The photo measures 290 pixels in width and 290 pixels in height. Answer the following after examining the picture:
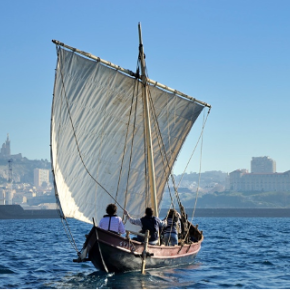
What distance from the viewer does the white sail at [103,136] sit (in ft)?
70.2

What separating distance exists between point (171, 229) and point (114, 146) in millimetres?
4075

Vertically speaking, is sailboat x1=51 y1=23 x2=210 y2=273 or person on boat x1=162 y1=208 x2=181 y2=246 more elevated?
sailboat x1=51 y1=23 x2=210 y2=273

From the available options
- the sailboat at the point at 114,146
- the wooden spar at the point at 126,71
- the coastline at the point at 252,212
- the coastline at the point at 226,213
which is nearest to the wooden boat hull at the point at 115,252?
the sailboat at the point at 114,146

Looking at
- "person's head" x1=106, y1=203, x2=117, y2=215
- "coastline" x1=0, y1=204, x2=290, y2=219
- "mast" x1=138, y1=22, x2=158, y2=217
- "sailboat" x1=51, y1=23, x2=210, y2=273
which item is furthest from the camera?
"coastline" x1=0, y1=204, x2=290, y2=219

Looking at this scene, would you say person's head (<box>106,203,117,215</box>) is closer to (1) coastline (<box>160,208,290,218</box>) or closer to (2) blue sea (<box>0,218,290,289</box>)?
(2) blue sea (<box>0,218,290,289</box>)

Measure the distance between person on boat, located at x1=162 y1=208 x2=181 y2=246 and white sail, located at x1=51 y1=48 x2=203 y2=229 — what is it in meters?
2.42

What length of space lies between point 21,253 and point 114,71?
35.4 feet

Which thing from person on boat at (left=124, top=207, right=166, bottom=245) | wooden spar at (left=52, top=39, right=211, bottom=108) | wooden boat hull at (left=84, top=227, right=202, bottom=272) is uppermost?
wooden spar at (left=52, top=39, right=211, bottom=108)

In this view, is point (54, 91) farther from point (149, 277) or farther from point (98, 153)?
point (149, 277)

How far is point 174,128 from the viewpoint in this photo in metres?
27.5

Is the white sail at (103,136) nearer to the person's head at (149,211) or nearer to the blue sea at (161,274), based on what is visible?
the blue sea at (161,274)

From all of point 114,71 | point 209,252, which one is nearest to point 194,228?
point 209,252

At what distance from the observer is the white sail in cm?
2139

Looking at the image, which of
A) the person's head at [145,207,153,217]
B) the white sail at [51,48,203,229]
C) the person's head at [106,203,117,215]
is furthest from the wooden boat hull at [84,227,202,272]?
the white sail at [51,48,203,229]
